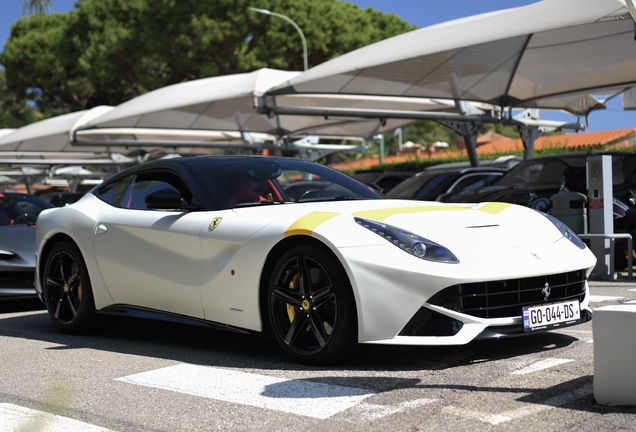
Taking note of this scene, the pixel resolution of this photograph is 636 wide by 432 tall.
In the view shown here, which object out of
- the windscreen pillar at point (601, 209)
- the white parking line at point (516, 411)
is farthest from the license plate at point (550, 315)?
the windscreen pillar at point (601, 209)

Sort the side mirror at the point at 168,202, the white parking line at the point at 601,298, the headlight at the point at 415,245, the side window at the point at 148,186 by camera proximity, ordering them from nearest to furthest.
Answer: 1. the headlight at the point at 415,245
2. the side mirror at the point at 168,202
3. the side window at the point at 148,186
4. the white parking line at the point at 601,298

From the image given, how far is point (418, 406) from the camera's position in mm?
3906

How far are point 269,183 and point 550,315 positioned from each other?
2.16 metres

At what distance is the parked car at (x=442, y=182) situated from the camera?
15891 millimetres

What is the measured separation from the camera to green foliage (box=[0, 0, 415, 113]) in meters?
38.1

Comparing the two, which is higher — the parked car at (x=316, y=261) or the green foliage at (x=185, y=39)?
the green foliage at (x=185, y=39)

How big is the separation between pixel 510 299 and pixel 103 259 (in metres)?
3.13

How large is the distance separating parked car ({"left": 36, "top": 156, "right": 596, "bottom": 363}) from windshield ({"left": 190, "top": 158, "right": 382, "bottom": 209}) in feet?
0.04

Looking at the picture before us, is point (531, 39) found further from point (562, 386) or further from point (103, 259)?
point (562, 386)

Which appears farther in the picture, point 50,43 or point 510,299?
point 50,43

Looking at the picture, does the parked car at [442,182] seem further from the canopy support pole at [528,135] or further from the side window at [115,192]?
the side window at [115,192]

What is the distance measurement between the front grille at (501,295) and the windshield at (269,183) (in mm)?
1522

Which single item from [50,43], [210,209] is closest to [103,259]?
[210,209]

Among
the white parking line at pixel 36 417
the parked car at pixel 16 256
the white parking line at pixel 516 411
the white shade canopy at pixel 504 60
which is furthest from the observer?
the white shade canopy at pixel 504 60
